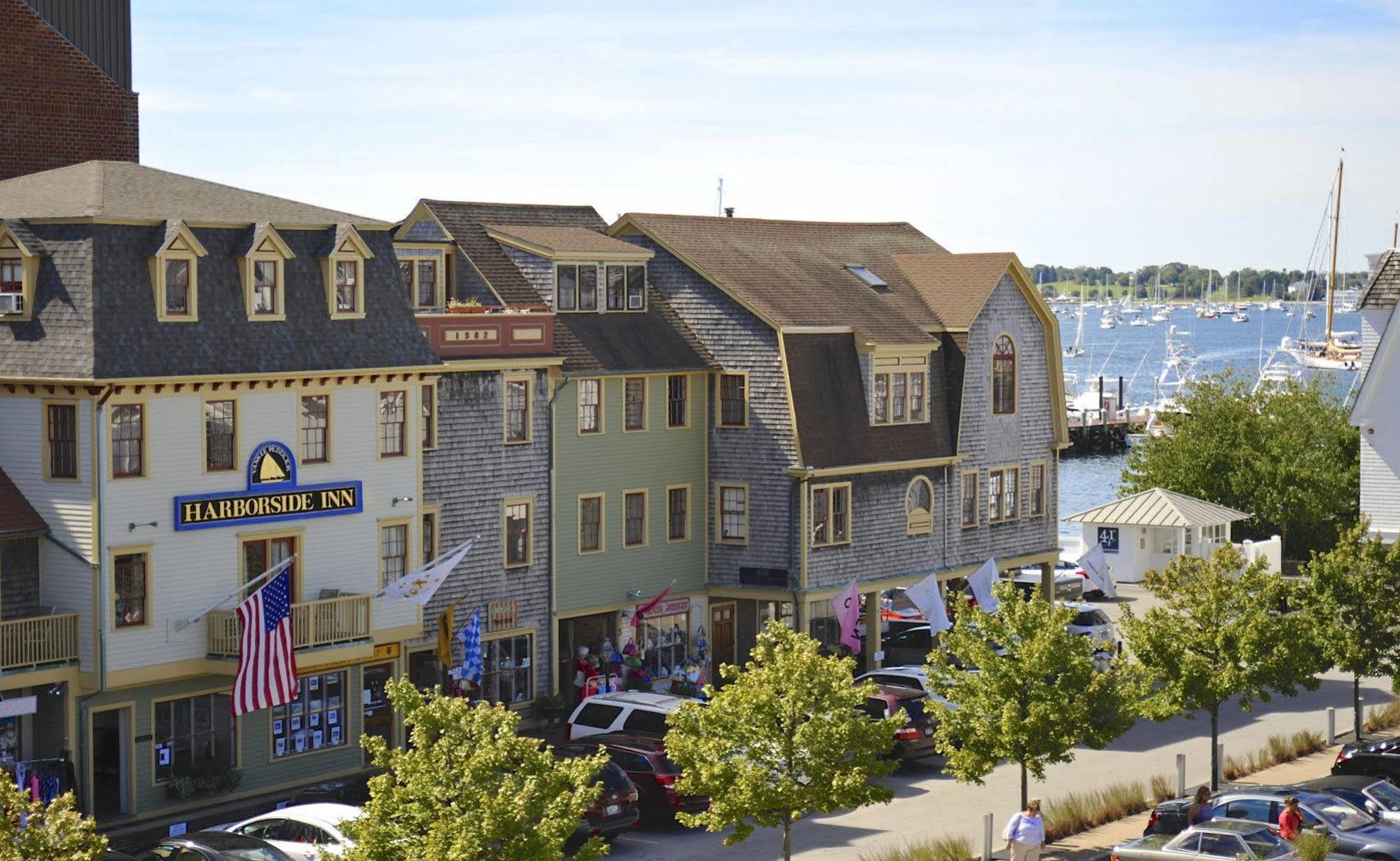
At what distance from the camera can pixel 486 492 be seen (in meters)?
46.6

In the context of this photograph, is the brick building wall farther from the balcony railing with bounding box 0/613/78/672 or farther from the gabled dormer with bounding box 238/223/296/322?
the balcony railing with bounding box 0/613/78/672

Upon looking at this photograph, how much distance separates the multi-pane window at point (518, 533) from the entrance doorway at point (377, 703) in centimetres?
459

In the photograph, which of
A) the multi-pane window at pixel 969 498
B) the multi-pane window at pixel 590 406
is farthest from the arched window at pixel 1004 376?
the multi-pane window at pixel 590 406

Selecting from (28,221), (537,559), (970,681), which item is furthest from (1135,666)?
(28,221)

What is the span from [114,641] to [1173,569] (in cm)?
2113

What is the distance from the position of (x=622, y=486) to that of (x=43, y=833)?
2795cm

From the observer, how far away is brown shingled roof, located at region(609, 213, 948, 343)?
173 ft

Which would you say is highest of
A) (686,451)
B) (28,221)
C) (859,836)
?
(28,221)

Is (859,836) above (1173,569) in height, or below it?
below

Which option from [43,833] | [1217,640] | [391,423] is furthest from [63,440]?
[1217,640]

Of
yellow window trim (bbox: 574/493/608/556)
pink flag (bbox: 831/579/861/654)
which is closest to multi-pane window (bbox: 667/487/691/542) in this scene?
yellow window trim (bbox: 574/493/608/556)

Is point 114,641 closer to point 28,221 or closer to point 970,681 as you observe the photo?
point 28,221

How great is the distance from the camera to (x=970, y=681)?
37594 mm

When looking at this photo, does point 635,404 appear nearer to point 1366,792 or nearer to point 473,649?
point 473,649
